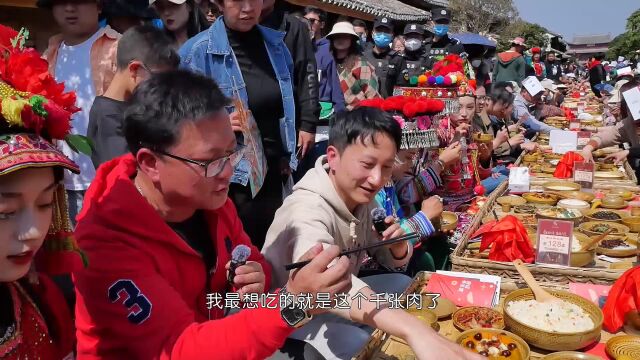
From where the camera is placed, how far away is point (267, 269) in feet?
6.37

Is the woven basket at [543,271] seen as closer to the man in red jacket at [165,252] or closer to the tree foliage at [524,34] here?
the man in red jacket at [165,252]

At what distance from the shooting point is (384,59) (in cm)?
725

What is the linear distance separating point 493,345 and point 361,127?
3.23 ft

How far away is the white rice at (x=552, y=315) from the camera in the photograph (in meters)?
1.86

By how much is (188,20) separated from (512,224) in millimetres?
2567

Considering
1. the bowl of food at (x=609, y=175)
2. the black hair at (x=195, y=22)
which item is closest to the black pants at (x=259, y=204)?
the black hair at (x=195, y=22)

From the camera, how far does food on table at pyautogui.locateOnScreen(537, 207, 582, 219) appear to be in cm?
291

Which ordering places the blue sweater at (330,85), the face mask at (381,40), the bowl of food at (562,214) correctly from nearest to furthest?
1. the bowl of food at (562,214)
2. the blue sweater at (330,85)
3. the face mask at (381,40)

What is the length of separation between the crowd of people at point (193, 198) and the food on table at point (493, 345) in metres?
0.28

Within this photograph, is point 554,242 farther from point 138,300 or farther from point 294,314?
point 138,300

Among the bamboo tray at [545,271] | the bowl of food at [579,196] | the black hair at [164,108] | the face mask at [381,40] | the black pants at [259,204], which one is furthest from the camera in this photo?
the face mask at [381,40]

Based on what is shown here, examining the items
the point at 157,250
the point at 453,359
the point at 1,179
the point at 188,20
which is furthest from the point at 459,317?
the point at 188,20

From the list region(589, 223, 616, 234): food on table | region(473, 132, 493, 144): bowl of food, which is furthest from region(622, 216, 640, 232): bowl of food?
region(473, 132, 493, 144): bowl of food

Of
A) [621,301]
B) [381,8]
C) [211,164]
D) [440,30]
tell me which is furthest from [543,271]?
[381,8]
